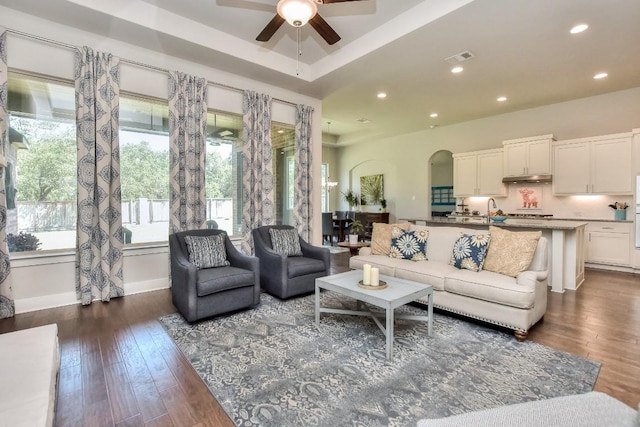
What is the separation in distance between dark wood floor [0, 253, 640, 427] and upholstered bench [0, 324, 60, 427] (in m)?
0.38

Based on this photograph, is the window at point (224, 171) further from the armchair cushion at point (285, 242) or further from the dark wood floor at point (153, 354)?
the dark wood floor at point (153, 354)

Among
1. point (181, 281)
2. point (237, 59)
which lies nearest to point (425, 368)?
point (181, 281)

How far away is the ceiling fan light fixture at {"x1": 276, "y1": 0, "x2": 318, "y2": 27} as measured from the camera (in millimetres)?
2496

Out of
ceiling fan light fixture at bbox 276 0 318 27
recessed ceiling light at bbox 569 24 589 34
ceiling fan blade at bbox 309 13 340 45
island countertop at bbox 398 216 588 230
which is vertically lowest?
island countertop at bbox 398 216 588 230

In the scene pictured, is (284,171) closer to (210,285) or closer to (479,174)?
(210,285)

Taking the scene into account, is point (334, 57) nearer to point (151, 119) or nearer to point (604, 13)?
point (151, 119)

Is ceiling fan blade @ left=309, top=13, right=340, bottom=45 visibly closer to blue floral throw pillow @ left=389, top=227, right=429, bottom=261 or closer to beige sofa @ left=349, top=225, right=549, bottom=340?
blue floral throw pillow @ left=389, top=227, right=429, bottom=261

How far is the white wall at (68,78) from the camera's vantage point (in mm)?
3346

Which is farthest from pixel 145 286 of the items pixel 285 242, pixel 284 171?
pixel 284 171

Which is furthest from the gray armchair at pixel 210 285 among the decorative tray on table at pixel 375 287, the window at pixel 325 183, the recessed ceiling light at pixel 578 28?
the window at pixel 325 183

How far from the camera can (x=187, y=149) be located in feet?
14.1

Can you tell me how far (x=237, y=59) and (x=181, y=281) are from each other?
10.4ft

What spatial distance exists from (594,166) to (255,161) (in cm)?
614

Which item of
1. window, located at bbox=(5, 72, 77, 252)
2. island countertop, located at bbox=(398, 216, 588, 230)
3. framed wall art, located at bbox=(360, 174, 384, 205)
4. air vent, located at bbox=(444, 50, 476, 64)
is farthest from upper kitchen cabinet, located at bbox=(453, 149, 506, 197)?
window, located at bbox=(5, 72, 77, 252)
